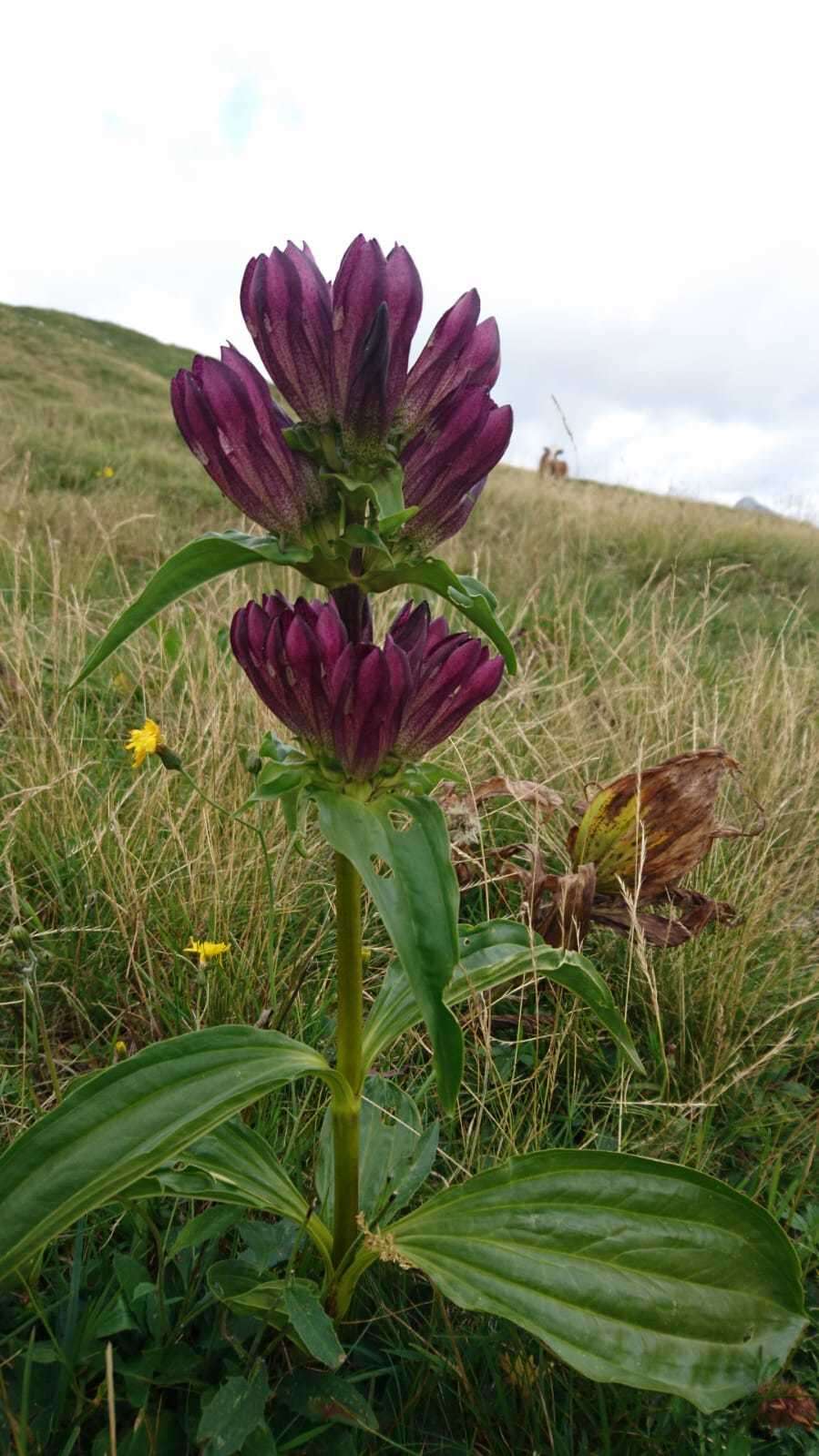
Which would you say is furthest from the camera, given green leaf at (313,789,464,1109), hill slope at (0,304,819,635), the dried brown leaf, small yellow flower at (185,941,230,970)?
hill slope at (0,304,819,635)

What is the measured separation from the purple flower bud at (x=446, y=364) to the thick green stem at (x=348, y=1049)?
20.3 inches

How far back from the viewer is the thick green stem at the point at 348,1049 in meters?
1.11

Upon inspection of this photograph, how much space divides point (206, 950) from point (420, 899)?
82 cm

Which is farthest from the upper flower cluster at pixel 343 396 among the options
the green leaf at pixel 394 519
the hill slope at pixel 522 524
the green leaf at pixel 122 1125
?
the hill slope at pixel 522 524

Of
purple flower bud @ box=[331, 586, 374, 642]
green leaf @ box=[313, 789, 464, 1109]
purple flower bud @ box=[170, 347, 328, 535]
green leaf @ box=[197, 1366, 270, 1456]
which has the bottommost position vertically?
green leaf @ box=[197, 1366, 270, 1456]

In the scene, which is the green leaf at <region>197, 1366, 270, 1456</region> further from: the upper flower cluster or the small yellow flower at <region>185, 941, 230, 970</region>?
the upper flower cluster

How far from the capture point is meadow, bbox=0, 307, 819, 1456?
1.11m

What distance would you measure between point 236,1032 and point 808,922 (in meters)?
1.44

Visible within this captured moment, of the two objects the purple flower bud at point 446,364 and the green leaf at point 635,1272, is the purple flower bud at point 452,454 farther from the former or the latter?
the green leaf at point 635,1272

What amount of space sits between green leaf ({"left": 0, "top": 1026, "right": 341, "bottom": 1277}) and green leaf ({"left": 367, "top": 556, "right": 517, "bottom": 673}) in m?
0.52

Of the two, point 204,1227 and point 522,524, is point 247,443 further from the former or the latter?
point 522,524

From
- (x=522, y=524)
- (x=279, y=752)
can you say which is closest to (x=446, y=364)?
(x=279, y=752)

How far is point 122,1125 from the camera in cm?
96

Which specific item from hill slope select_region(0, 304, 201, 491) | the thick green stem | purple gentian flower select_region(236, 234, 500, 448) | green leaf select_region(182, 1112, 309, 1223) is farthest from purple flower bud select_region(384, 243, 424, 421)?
hill slope select_region(0, 304, 201, 491)
